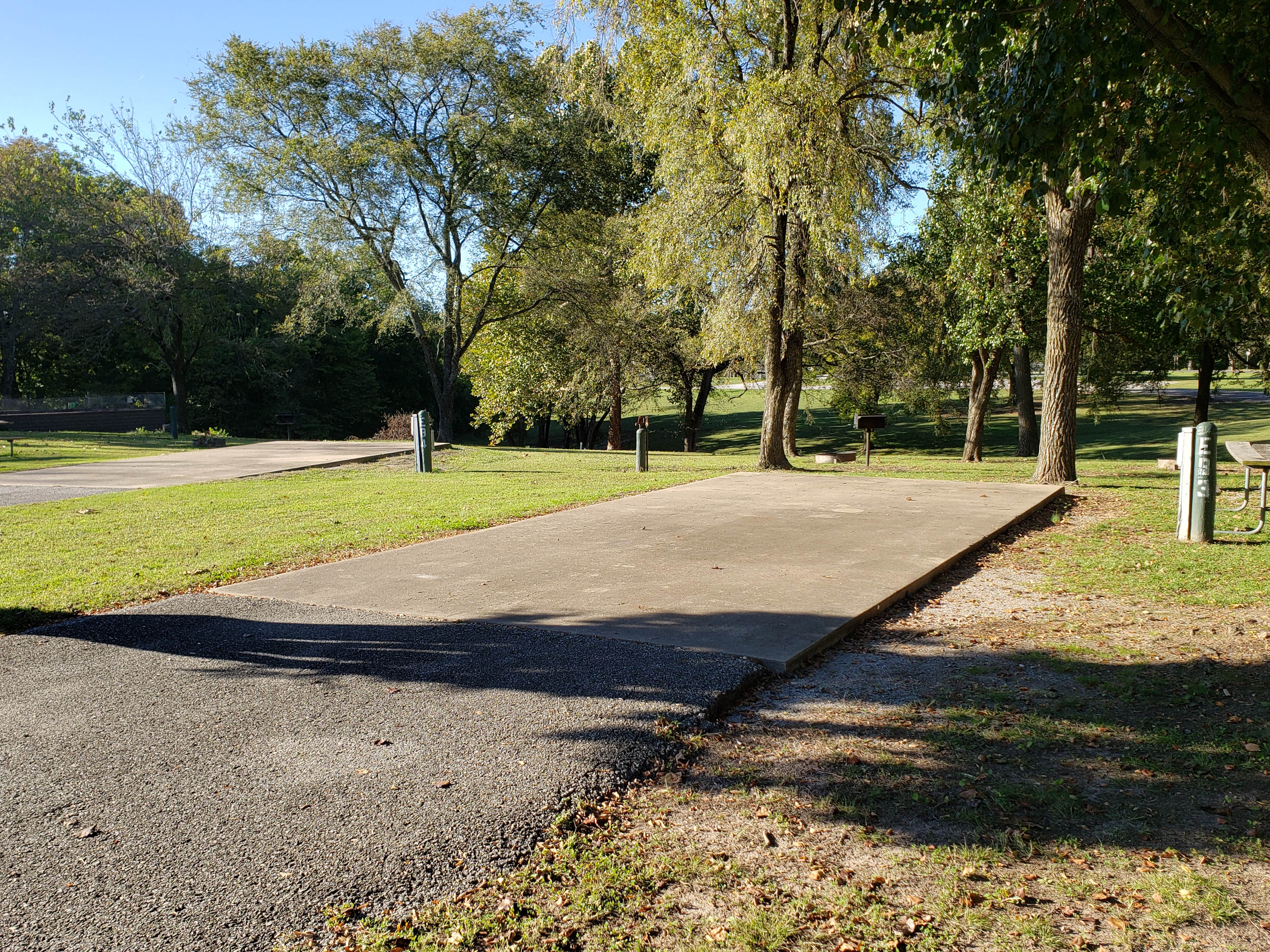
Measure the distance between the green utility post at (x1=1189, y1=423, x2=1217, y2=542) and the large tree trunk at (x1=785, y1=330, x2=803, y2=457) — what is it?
9.16m

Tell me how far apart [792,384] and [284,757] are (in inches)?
695

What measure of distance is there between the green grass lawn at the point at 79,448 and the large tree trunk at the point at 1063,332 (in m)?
17.8

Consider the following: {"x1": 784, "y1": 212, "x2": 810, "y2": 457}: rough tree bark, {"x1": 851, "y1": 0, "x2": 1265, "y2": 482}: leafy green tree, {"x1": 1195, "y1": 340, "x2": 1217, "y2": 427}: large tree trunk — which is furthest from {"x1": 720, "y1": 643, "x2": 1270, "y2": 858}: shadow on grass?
{"x1": 1195, "y1": 340, "x2": 1217, "y2": 427}: large tree trunk

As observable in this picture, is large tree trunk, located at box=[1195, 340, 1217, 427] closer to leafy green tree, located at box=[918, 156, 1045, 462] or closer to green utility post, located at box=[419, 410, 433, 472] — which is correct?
leafy green tree, located at box=[918, 156, 1045, 462]

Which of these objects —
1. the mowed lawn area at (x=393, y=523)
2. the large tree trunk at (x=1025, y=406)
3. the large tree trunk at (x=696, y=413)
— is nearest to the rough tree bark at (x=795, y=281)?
the mowed lawn area at (x=393, y=523)

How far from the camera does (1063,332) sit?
44.2ft

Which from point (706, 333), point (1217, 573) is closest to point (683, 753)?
point (1217, 573)

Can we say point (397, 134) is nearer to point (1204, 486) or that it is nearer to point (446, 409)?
point (446, 409)

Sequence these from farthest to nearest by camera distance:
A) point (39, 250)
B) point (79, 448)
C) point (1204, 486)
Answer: point (39, 250)
point (79, 448)
point (1204, 486)

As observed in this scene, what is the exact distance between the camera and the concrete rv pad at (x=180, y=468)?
13.5 meters

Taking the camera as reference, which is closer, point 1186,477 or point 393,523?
point 1186,477

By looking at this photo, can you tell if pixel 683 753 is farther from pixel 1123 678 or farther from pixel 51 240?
pixel 51 240

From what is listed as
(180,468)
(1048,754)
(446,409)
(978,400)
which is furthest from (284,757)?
(446,409)

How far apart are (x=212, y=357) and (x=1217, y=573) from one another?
4114cm
